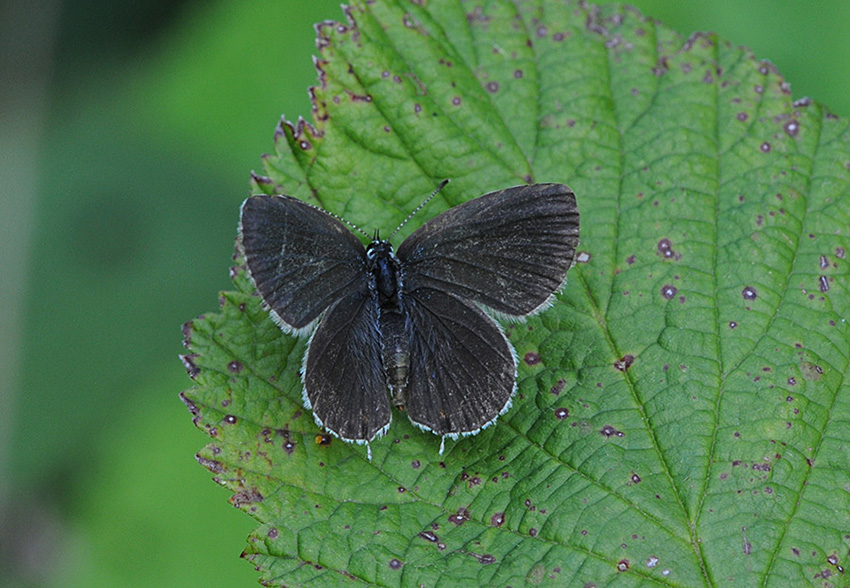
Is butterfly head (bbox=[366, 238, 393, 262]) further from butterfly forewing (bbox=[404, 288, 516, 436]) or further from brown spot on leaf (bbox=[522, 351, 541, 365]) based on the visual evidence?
brown spot on leaf (bbox=[522, 351, 541, 365])

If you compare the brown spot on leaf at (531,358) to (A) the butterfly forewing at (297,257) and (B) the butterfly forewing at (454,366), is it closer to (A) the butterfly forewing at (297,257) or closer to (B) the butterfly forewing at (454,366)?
(B) the butterfly forewing at (454,366)

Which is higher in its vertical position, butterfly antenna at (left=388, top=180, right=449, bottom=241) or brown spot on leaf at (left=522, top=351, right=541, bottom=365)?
butterfly antenna at (left=388, top=180, right=449, bottom=241)

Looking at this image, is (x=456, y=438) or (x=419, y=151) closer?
(x=456, y=438)

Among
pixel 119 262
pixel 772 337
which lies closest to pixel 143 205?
pixel 119 262

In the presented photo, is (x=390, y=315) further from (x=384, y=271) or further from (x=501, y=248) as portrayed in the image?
(x=501, y=248)

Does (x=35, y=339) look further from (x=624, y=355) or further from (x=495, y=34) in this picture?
(x=624, y=355)

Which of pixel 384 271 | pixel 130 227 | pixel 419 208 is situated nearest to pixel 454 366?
pixel 384 271

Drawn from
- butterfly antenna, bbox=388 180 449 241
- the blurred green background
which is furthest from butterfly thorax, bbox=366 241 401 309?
the blurred green background
